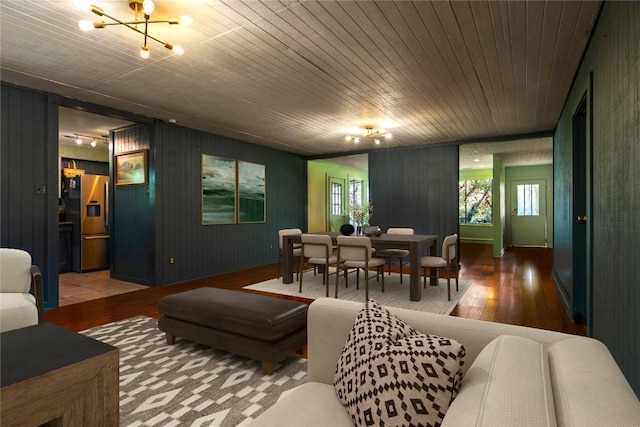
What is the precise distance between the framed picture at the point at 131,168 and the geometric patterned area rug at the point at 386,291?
100 inches

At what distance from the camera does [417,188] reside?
7172mm

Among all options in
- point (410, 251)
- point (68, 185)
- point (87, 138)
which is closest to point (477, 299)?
point (410, 251)

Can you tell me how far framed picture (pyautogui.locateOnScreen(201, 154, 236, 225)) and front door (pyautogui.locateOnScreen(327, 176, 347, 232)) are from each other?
3.78 metres

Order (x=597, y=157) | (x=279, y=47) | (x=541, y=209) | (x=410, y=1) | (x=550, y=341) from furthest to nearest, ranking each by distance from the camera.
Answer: (x=541, y=209)
(x=279, y=47)
(x=597, y=157)
(x=410, y=1)
(x=550, y=341)

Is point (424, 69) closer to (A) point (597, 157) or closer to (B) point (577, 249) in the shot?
(A) point (597, 157)

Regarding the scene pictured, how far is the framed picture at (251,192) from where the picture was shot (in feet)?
22.1

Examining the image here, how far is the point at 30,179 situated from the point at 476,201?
1153 cm

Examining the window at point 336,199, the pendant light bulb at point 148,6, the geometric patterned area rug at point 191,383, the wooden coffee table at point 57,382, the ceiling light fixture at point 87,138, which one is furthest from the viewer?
the window at point 336,199

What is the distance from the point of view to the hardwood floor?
3508mm

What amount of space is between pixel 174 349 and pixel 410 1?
3.15 m

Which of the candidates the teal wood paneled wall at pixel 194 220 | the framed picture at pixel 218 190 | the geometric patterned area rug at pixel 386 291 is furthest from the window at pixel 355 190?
the geometric patterned area rug at pixel 386 291

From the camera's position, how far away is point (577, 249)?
11.6 feet

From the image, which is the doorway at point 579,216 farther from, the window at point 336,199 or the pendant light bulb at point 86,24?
the window at point 336,199

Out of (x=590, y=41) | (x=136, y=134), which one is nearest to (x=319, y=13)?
(x=590, y=41)
